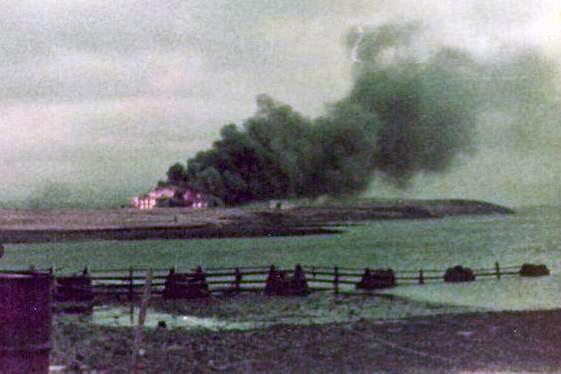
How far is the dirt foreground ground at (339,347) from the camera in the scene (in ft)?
56.0

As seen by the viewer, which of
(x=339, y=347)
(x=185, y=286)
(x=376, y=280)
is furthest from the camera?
(x=376, y=280)

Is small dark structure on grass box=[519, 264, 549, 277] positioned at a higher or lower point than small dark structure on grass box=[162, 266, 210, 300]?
lower

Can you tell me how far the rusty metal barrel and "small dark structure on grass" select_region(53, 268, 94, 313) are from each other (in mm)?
19081

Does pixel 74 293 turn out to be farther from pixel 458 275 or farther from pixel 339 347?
pixel 458 275

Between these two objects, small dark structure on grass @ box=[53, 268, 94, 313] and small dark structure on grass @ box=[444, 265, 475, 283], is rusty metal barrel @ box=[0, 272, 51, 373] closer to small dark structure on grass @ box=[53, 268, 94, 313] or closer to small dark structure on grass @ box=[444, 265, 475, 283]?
small dark structure on grass @ box=[53, 268, 94, 313]

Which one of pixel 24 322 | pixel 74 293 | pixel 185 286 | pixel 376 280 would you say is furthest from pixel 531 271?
pixel 24 322

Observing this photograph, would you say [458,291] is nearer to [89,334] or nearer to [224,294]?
[224,294]

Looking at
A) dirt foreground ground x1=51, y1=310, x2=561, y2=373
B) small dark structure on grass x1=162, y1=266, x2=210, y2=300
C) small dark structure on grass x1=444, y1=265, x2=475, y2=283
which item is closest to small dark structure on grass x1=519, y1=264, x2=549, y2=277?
small dark structure on grass x1=444, y1=265, x2=475, y2=283

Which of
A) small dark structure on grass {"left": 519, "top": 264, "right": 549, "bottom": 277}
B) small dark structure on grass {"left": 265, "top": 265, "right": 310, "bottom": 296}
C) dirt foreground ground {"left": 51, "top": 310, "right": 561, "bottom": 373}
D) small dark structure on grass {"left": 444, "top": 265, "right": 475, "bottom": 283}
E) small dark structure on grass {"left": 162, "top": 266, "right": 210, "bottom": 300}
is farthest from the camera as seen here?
small dark structure on grass {"left": 519, "top": 264, "right": 549, "bottom": 277}

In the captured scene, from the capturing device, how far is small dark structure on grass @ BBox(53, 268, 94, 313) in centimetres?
2989

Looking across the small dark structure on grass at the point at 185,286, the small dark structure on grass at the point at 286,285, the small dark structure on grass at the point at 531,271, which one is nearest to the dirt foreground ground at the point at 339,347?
the small dark structure on grass at the point at 185,286

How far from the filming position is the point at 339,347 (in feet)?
65.9

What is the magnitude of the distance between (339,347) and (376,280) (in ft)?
74.5

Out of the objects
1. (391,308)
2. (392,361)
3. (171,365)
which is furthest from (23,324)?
(391,308)
